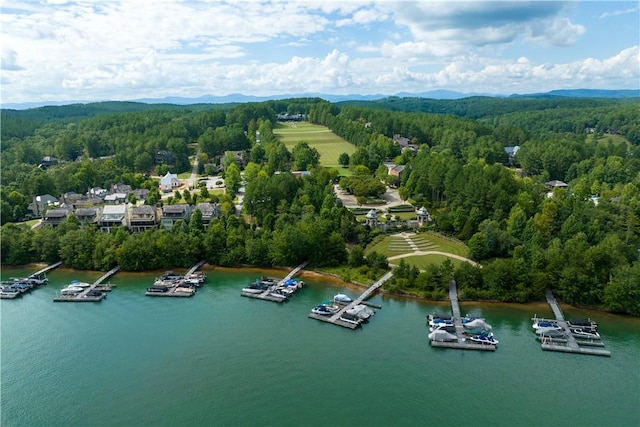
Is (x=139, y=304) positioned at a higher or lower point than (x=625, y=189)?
lower

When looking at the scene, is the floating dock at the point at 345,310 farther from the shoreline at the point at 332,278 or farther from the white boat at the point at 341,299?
the shoreline at the point at 332,278

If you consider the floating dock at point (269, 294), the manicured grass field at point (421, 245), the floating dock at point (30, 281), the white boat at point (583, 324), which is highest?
the white boat at point (583, 324)

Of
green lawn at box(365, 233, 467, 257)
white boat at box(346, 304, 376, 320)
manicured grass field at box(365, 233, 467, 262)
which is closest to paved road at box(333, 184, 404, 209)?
green lawn at box(365, 233, 467, 257)

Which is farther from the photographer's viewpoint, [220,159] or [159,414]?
[220,159]

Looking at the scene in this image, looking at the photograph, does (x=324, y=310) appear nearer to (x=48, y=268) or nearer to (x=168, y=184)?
(x=48, y=268)

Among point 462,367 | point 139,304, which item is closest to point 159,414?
point 139,304

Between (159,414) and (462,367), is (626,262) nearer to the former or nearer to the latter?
(462,367)

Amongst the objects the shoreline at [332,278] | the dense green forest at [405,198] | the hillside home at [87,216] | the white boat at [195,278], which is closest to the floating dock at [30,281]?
the shoreline at [332,278]
